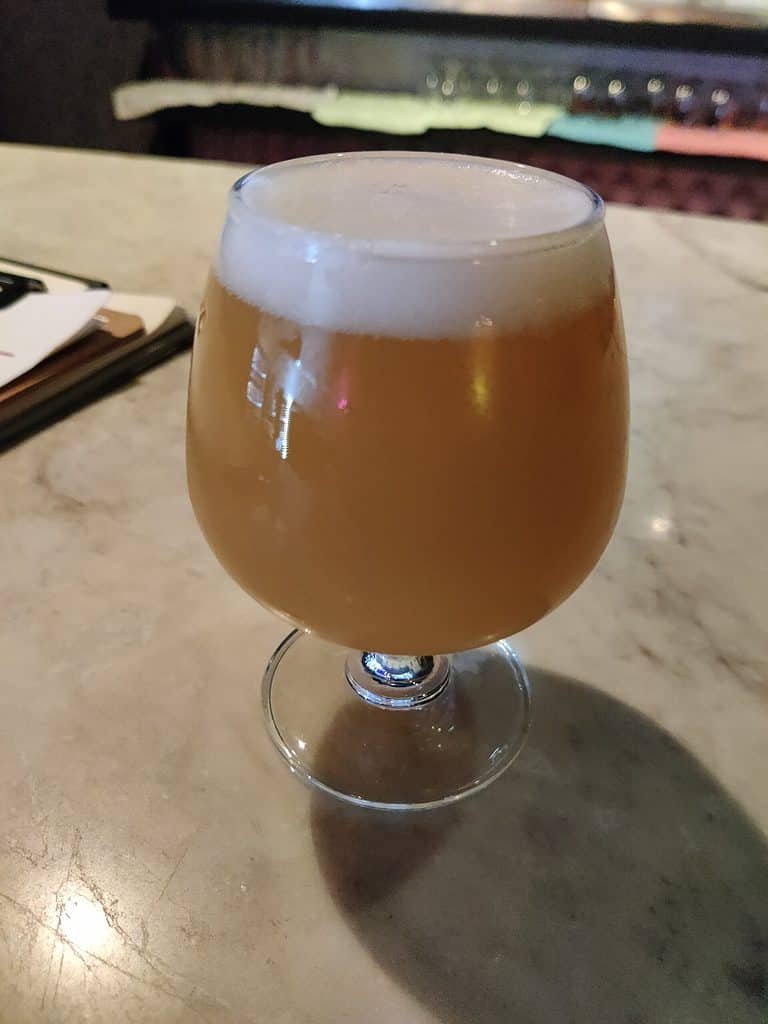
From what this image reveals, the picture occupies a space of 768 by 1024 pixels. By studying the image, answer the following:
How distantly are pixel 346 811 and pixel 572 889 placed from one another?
0.12m

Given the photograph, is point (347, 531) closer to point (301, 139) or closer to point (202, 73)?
point (301, 139)

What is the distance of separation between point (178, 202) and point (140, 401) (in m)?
0.56

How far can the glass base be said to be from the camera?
479mm

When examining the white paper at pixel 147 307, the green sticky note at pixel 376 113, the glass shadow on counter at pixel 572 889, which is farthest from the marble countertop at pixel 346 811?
the green sticky note at pixel 376 113

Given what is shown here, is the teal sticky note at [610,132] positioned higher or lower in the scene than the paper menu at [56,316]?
lower

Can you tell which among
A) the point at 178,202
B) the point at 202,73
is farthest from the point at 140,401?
the point at 202,73

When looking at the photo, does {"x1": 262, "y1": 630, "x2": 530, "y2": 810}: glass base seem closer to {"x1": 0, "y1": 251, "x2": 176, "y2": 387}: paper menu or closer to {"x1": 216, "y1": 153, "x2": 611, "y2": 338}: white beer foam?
{"x1": 216, "y1": 153, "x2": 611, "y2": 338}: white beer foam

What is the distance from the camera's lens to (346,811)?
45cm

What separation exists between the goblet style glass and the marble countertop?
53 mm

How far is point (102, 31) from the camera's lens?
286cm

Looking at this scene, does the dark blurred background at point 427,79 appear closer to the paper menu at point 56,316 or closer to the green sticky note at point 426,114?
the green sticky note at point 426,114

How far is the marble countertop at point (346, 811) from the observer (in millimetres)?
378

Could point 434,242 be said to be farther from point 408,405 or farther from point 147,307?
point 147,307

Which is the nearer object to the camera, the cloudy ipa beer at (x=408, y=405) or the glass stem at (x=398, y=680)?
the cloudy ipa beer at (x=408, y=405)
